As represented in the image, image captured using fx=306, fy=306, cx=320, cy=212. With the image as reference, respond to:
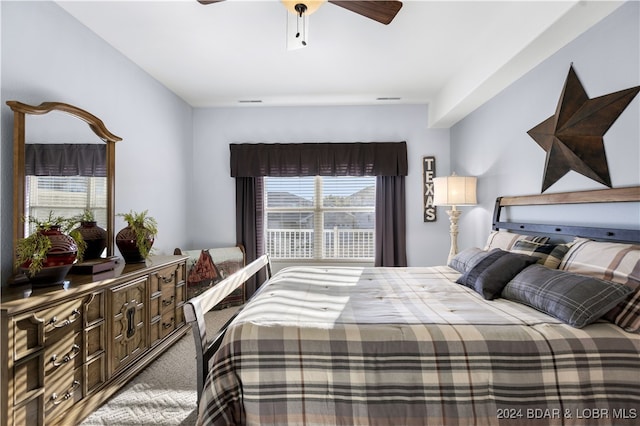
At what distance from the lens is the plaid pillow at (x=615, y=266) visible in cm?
134

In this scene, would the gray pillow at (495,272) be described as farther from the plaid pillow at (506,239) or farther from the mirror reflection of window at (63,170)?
the mirror reflection of window at (63,170)

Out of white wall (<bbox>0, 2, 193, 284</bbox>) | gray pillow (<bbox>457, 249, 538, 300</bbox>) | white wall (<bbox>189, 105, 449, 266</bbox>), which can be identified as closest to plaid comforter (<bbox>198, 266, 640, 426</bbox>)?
gray pillow (<bbox>457, 249, 538, 300</bbox>)

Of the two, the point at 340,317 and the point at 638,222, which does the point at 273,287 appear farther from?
the point at 638,222

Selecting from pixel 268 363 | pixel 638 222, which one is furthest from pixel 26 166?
pixel 638 222

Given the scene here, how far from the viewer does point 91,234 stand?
7.39ft

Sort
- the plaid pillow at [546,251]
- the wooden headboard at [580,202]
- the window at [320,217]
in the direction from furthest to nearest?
1. the window at [320,217]
2. the plaid pillow at [546,251]
3. the wooden headboard at [580,202]

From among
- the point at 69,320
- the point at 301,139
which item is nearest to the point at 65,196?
the point at 69,320

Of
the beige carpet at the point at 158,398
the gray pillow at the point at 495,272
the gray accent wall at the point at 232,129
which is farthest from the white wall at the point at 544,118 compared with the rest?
the beige carpet at the point at 158,398

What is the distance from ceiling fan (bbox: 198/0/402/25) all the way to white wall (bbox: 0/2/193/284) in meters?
1.16

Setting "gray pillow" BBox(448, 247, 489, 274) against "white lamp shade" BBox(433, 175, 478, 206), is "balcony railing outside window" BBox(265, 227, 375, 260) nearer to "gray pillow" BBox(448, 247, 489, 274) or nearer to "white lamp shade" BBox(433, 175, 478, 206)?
"white lamp shade" BBox(433, 175, 478, 206)

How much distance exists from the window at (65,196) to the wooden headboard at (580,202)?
340cm

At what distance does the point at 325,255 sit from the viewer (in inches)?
169

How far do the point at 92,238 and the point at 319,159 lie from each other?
2612 mm

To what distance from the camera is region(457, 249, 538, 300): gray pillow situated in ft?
6.06
